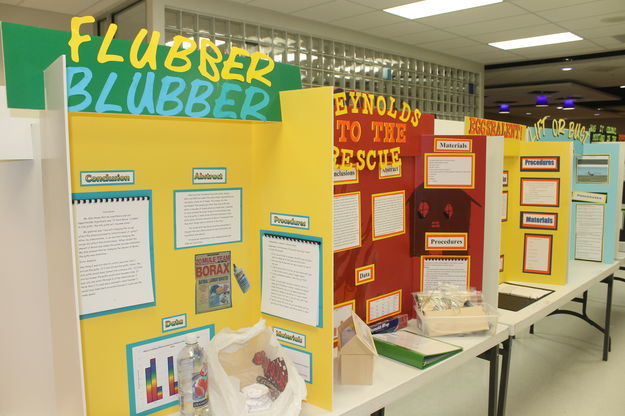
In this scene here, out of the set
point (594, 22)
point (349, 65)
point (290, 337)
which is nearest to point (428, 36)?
point (349, 65)

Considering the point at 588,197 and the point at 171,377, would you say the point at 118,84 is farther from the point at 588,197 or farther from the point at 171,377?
the point at 588,197

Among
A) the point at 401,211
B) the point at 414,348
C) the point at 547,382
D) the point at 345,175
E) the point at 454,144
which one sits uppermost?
the point at 454,144

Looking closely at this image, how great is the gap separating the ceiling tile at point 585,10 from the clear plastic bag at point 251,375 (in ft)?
18.2

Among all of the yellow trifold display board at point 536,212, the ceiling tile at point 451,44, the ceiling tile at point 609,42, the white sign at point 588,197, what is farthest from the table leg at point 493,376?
the ceiling tile at point 609,42

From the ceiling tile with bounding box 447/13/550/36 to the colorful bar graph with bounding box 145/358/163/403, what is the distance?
583 centimetres

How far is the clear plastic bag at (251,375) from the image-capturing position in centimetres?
112

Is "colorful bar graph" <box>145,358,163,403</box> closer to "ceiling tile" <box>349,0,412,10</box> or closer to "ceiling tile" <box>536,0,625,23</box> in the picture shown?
"ceiling tile" <box>349,0,412,10</box>

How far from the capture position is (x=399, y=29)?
20.0 ft

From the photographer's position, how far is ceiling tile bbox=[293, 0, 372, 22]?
5090mm

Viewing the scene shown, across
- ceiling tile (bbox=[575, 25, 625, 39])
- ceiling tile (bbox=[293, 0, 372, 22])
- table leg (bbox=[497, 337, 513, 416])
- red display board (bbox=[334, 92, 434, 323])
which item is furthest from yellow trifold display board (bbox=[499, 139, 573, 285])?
ceiling tile (bbox=[575, 25, 625, 39])

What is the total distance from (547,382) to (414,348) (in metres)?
2.00

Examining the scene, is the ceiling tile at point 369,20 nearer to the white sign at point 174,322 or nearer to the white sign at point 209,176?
the white sign at point 209,176

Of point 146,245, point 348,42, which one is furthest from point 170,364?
point 348,42

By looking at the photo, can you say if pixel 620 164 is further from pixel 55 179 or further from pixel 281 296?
pixel 55 179
